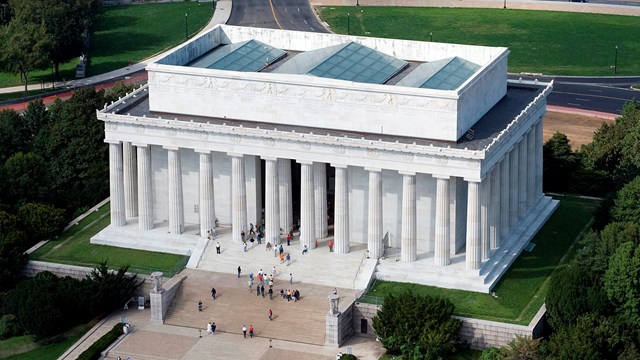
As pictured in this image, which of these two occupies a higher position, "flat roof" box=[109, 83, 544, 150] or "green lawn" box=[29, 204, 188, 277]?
"flat roof" box=[109, 83, 544, 150]

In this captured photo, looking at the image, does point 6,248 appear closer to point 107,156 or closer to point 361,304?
point 107,156

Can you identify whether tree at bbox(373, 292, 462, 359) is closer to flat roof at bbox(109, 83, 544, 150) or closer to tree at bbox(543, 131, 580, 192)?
flat roof at bbox(109, 83, 544, 150)

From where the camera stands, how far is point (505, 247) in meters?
170

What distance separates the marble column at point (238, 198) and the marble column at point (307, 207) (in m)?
6.39

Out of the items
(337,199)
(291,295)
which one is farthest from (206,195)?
(291,295)

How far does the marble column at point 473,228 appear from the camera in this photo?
16050 cm

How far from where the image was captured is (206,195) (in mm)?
171125

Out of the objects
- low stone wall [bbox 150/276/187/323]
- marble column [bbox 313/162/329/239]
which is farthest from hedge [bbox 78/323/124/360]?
marble column [bbox 313/162/329/239]

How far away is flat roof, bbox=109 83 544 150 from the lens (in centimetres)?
16375

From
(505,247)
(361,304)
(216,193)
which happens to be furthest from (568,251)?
(216,193)

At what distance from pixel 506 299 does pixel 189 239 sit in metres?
34.6

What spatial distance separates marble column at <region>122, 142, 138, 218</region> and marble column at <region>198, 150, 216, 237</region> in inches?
323

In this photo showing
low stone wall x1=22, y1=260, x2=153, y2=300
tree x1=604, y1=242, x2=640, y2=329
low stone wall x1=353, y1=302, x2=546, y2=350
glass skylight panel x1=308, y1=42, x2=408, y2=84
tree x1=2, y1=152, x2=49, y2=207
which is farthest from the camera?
tree x1=2, y1=152, x2=49, y2=207

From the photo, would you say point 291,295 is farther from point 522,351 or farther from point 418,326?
point 522,351
